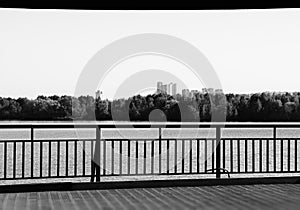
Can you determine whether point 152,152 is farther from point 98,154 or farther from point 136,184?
point 98,154

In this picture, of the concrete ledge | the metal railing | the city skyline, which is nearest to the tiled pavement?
the concrete ledge

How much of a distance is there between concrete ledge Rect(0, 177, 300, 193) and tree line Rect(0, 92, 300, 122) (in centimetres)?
348

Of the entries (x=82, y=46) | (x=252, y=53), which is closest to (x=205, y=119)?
(x=82, y=46)

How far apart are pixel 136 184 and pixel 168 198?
49.7 inches

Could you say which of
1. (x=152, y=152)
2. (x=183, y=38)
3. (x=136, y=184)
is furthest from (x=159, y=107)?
(x=183, y=38)

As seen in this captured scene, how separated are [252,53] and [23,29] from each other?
1417 centimetres

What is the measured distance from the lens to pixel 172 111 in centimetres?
2322

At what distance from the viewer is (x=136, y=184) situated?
10281mm

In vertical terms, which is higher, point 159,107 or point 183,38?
point 183,38

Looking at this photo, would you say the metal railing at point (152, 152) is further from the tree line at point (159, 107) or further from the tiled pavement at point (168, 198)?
the tree line at point (159, 107)
